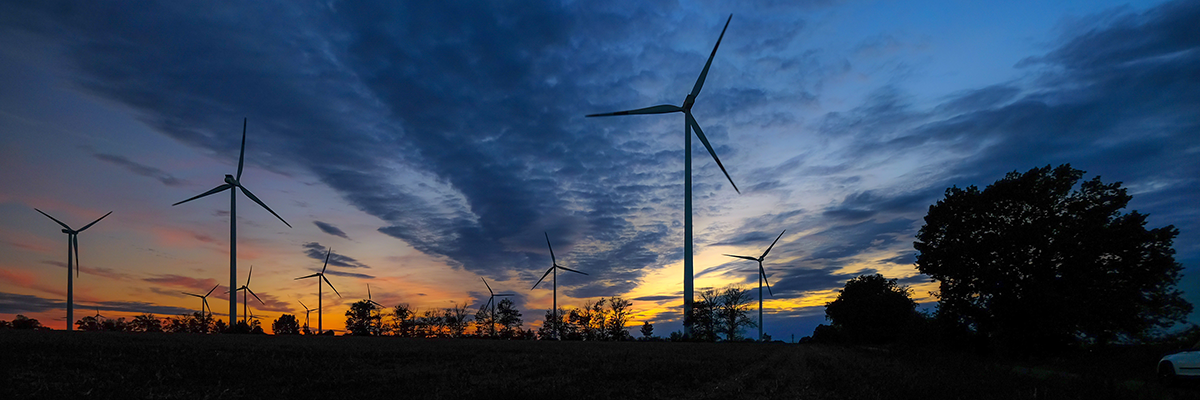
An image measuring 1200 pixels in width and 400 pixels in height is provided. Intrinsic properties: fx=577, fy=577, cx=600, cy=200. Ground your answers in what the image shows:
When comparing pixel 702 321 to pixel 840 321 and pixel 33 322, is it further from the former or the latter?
pixel 33 322

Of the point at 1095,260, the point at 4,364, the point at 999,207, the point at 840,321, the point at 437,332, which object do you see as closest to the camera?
A: the point at 4,364

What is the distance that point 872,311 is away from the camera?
344 feet

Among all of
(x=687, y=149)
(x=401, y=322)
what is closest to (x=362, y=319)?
(x=401, y=322)

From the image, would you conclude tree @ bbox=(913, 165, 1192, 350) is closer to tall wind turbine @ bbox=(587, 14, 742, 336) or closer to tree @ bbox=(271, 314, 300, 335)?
tall wind turbine @ bbox=(587, 14, 742, 336)

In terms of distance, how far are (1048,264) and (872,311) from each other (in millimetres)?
59483

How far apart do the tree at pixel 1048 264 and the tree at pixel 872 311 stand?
51.4 m

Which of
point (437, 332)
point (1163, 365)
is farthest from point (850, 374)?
point (437, 332)

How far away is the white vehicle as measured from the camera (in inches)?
920

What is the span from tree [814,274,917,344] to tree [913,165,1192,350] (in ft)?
169

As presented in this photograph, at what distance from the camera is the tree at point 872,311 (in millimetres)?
104500

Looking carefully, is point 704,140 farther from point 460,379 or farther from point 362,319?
point 362,319

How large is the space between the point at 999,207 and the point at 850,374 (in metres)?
39.0

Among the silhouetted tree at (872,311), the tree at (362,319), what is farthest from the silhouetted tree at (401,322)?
the silhouetted tree at (872,311)

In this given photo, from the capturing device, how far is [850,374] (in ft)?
78.3
